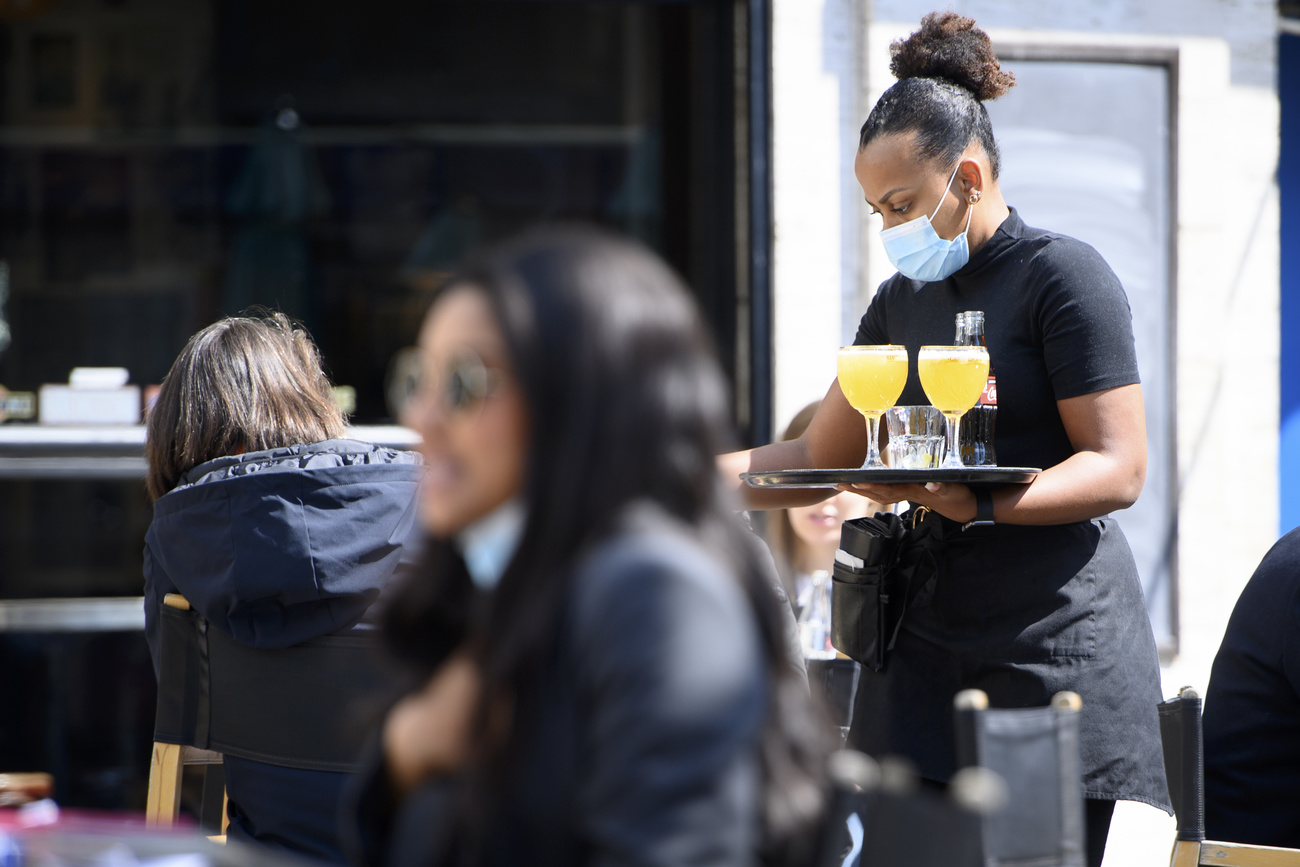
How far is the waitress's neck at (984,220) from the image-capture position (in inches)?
86.0

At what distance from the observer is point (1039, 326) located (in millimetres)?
2105

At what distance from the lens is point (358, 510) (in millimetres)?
2262

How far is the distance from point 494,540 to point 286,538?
1.15m

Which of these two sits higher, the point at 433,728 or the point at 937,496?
the point at 937,496

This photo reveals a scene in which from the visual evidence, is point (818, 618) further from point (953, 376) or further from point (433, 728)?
point (433, 728)

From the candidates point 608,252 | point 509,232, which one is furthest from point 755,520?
point 608,252

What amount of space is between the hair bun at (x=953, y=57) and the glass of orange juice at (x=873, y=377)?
0.48 meters

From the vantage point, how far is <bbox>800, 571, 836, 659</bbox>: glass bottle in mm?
3326

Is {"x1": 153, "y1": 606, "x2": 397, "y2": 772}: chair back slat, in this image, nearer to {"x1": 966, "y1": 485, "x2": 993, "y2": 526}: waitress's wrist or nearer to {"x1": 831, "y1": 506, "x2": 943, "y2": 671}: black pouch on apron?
{"x1": 831, "y1": 506, "x2": 943, "y2": 671}: black pouch on apron

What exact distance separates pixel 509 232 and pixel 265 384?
4.16m

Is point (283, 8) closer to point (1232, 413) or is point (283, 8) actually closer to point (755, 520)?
point (755, 520)

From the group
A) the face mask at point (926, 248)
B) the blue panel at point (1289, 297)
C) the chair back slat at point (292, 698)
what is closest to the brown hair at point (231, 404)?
the chair back slat at point (292, 698)

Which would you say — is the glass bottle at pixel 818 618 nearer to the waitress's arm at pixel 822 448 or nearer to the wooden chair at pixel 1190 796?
the waitress's arm at pixel 822 448

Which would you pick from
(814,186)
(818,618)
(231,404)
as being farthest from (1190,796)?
(814,186)
